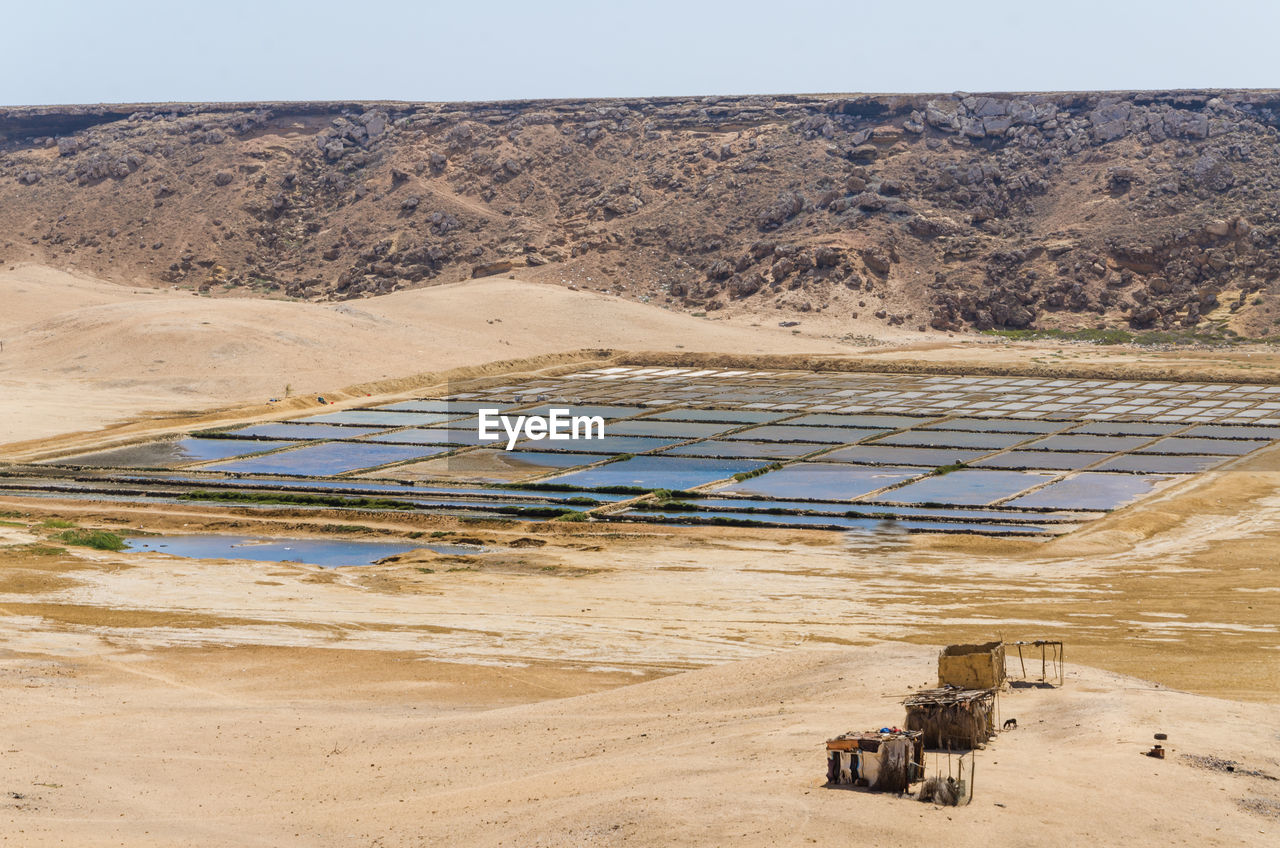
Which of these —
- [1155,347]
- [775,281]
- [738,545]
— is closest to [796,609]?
[738,545]

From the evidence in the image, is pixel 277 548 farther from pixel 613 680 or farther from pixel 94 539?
pixel 613 680

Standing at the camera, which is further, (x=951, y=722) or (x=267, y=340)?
(x=267, y=340)

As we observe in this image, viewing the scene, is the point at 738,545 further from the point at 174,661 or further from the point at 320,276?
the point at 320,276

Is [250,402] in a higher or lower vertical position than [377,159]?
lower

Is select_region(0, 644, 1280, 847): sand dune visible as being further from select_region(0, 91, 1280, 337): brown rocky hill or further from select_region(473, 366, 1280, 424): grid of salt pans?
select_region(0, 91, 1280, 337): brown rocky hill

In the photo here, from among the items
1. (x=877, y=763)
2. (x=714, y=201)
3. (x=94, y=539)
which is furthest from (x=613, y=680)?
(x=714, y=201)

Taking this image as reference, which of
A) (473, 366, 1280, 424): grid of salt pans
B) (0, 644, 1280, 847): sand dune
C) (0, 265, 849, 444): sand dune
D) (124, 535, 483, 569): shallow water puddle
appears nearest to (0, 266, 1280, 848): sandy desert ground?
(0, 644, 1280, 847): sand dune
